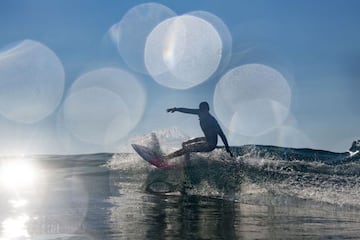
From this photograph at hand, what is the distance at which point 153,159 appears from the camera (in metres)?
22.1

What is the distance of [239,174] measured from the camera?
19.1m

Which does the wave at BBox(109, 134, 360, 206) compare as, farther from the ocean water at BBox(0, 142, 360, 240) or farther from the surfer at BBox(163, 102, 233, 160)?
the surfer at BBox(163, 102, 233, 160)

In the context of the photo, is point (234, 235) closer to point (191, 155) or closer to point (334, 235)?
point (334, 235)

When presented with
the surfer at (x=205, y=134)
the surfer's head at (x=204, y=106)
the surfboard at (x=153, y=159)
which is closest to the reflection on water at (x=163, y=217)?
the surfboard at (x=153, y=159)

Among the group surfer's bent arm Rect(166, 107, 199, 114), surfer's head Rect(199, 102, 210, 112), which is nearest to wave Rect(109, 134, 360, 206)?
surfer's bent arm Rect(166, 107, 199, 114)

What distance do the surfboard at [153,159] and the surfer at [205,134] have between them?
1.07ft

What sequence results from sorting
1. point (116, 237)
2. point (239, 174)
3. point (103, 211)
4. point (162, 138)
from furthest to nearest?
point (162, 138) → point (239, 174) → point (103, 211) → point (116, 237)

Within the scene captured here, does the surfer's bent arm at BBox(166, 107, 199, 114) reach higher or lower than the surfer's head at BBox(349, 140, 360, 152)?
higher

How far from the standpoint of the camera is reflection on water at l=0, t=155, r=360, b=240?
9.02m

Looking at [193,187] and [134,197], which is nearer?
[134,197]

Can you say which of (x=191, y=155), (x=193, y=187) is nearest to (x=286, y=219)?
(x=193, y=187)

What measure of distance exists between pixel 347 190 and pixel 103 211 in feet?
30.4

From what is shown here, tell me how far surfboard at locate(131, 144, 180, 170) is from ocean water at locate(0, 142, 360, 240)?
34cm

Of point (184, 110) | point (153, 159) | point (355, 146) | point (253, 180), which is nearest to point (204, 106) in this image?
point (184, 110)
